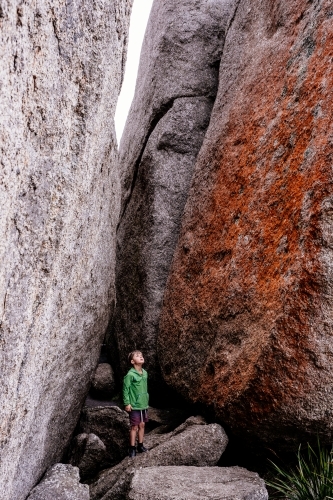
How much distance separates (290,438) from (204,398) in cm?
138

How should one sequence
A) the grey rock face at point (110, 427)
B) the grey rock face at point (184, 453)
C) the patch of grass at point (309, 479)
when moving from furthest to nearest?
the grey rock face at point (110, 427), the grey rock face at point (184, 453), the patch of grass at point (309, 479)

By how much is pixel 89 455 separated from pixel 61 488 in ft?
6.09

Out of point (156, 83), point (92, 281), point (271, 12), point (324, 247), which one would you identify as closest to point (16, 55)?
point (324, 247)

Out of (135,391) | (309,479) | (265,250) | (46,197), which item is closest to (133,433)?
(135,391)

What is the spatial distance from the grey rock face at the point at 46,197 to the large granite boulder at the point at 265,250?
192 cm

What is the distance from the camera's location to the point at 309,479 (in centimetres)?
603

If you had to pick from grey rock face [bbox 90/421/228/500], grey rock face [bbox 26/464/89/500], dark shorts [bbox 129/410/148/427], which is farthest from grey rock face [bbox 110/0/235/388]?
grey rock face [bbox 26/464/89/500]

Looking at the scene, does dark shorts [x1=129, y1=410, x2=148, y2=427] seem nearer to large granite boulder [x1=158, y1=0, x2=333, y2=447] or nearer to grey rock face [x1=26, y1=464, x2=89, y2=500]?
large granite boulder [x1=158, y1=0, x2=333, y2=447]

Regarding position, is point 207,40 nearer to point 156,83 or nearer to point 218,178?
point 156,83

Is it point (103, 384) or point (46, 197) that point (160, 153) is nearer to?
point (103, 384)

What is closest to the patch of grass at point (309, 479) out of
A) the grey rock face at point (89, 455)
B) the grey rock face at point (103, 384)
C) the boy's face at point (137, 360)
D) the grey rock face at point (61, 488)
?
the grey rock face at point (61, 488)

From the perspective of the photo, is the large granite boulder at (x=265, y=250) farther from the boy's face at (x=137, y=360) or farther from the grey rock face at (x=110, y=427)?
the grey rock face at (x=110, y=427)

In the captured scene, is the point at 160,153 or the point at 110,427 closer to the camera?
the point at 110,427

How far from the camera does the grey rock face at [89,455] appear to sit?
23.9 feet
